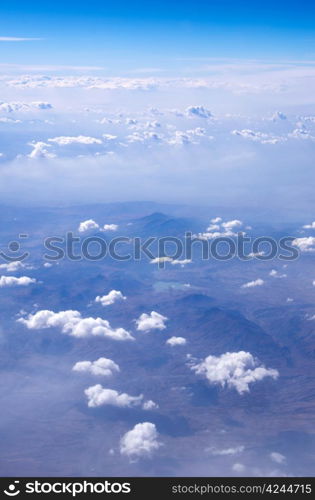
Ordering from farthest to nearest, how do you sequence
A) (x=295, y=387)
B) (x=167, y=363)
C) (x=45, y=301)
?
(x=45, y=301), (x=167, y=363), (x=295, y=387)

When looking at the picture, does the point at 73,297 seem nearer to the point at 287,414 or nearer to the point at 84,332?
the point at 84,332

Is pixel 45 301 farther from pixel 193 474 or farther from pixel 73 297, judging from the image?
pixel 193 474

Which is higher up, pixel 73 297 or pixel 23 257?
pixel 23 257

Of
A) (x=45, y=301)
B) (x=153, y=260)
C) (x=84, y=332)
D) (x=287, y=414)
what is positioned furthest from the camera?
(x=153, y=260)

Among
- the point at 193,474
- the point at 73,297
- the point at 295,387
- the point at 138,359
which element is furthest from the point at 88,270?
the point at 193,474

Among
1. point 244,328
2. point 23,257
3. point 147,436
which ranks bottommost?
point 147,436

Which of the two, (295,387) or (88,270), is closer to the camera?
(295,387)

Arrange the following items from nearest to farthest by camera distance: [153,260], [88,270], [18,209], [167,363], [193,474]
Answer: [193,474] → [167,363] → [88,270] → [153,260] → [18,209]

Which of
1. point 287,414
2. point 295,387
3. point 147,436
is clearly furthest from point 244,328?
point 147,436

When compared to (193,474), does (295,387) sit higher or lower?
higher
